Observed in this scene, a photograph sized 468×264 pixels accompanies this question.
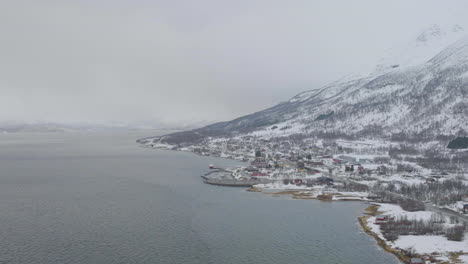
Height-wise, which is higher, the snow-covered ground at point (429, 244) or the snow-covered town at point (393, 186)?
the snow-covered town at point (393, 186)

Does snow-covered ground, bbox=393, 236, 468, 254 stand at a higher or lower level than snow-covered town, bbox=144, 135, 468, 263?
lower

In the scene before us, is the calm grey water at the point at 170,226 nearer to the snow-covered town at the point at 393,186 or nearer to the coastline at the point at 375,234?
the coastline at the point at 375,234

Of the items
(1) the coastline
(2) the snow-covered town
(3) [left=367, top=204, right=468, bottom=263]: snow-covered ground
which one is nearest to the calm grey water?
(1) the coastline

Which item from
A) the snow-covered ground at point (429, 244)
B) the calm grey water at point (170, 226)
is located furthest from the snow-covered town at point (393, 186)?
the calm grey water at point (170, 226)

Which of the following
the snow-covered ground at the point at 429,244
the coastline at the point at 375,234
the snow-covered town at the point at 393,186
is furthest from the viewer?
the snow-covered town at the point at 393,186

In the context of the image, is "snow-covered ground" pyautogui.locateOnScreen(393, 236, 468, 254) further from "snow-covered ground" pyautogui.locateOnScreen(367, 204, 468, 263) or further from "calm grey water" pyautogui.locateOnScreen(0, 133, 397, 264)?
"calm grey water" pyautogui.locateOnScreen(0, 133, 397, 264)

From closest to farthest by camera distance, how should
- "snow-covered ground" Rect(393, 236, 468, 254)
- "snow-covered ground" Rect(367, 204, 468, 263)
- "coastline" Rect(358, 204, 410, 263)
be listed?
"coastline" Rect(358, 204, 410, 263) → "snow-covered ground" Rect(367, 204, 468, 263) → "snow-covered ground" Rect(393, 236, 468, 254)

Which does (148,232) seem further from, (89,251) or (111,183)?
(111,183)
